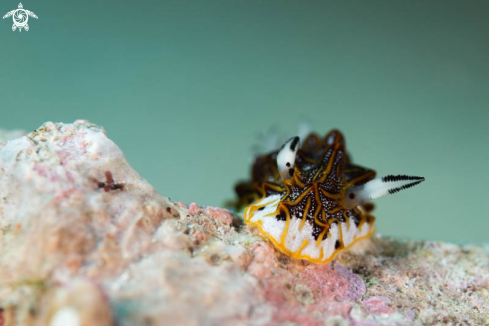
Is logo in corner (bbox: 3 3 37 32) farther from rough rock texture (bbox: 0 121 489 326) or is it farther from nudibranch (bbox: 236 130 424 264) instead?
nudibranch (bbox: 236 130 424 264)

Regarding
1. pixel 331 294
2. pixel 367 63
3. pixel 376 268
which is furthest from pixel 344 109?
pixel 331 294

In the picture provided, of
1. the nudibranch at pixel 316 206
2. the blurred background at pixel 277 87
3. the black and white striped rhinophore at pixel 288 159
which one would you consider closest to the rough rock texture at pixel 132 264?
the nudibranch at pixel 316 206

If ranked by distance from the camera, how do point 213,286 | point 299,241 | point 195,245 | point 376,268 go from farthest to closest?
point 376,268, point 299,241, point 195,245, point 213,286

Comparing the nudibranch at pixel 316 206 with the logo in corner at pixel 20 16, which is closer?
the nudibranch at pixel 316 206

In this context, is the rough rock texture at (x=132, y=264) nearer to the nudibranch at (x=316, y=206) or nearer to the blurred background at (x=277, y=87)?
the nudibranch at (x=316, y=206)

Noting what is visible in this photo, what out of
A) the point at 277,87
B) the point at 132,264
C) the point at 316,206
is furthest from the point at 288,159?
the point at 277,87

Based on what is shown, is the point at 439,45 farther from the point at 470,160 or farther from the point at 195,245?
the point at 195,245

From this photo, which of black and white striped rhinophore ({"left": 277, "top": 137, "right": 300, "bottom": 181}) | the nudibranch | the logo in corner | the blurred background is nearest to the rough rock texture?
the nudibranch
